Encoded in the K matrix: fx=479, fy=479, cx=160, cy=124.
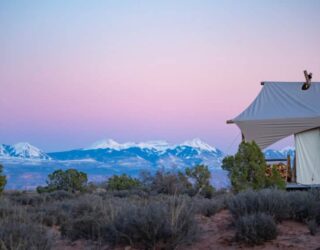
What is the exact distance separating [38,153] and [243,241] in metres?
68.4

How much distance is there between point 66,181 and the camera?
768 inches

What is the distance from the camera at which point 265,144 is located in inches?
604

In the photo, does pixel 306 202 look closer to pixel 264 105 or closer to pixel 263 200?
pixel 263 200

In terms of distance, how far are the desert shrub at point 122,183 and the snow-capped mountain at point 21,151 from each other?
49885mm

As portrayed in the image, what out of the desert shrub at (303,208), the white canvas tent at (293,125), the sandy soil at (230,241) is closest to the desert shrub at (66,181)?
the white canvas tent at (293,125)

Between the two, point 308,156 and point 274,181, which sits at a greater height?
point 308,156

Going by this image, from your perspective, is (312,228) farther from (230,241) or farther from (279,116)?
(279,116)

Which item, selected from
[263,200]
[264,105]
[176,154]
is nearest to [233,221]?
[263,200]

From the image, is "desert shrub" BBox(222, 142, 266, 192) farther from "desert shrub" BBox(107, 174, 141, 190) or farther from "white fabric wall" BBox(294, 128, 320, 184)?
"desert shrub" BBox(107, 174, 141, 190)

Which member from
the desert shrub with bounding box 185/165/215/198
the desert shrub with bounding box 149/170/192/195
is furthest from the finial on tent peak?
the desert shrub with bounding box 149/170/192/195

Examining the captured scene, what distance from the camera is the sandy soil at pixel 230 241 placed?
6020 mm

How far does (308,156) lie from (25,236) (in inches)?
455

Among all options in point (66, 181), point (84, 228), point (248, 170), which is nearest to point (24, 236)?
point (84, 228)

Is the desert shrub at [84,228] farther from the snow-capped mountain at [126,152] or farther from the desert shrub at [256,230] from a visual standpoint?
the snow-capped mountain at [126,152]
